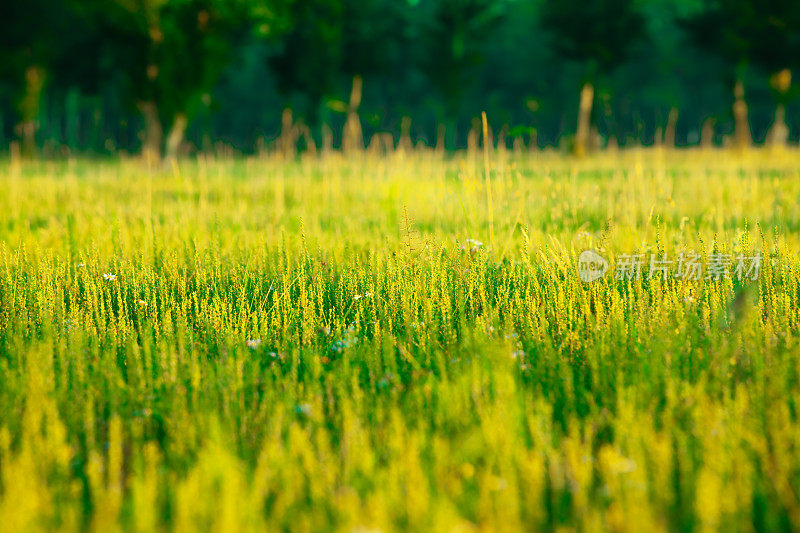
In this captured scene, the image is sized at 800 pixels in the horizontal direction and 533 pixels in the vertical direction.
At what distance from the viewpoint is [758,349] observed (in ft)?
8.84

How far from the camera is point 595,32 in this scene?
24.7m

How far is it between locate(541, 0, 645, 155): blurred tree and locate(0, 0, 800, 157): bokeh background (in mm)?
54

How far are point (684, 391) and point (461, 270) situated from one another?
176 centimetres

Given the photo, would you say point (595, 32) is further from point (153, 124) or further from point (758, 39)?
point (153, 124)

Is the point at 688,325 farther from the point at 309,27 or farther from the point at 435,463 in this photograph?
the point at 309,27

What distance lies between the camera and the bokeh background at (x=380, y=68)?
19.4 m

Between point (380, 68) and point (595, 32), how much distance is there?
1121 cm

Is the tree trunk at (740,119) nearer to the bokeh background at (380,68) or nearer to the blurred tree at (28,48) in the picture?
the bokeh background at (380,68)

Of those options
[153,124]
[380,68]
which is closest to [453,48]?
[380,68]

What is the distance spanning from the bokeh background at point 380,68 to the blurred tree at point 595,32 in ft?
0.18

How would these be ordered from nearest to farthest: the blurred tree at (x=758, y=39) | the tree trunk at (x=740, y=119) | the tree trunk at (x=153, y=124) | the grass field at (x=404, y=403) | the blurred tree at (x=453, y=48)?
1. the grass field at (x=404, y=403)
2. the tree trunk at (x=153, y=124)
3. the blurred tree at (x=758, y=39)
4. the tree trunk at (x=740, y=119)
5. the blurred tree at (x=453, y=48)

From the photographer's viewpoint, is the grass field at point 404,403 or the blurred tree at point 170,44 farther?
the blurred tree at point 170,44

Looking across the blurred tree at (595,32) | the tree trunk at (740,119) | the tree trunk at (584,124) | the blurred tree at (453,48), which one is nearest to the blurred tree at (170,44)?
the tree trunk at (584,124)

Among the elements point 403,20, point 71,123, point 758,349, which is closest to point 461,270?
point 758,349
